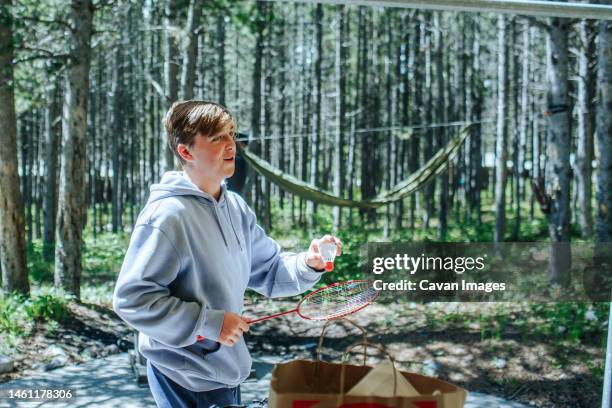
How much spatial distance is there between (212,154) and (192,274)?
32cm

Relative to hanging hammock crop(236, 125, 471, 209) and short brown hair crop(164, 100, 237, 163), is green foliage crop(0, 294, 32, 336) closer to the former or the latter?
hanging hammock crop(236, 125, 471, 209)

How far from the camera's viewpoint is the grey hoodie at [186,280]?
161cm

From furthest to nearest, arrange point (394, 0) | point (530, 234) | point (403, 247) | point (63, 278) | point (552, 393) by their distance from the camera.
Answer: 1. point (530, 234)
2. point (403, 247)
3. point (63, 278)
4. point (552, 393)
5. point (394, 0)

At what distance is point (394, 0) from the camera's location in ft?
7.82

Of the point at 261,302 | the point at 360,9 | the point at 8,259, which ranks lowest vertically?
the point at 261,302

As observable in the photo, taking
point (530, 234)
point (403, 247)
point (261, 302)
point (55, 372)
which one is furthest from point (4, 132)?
point (530, 234)

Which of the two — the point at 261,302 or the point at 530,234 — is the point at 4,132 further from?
the point at 530,234

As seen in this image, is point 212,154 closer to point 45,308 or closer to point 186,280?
point 186,280

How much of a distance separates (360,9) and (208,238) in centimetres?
1709

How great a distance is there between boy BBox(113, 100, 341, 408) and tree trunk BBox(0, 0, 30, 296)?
557 centimetres

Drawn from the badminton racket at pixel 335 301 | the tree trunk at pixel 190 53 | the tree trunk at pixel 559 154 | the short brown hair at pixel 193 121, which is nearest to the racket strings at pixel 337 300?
the badminton racket at pixel 335 301

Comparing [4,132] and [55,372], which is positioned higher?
[4,132]

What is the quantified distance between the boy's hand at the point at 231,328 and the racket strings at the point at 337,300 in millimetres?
320

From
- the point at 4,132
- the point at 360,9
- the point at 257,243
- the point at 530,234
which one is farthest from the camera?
the point at 360,9
